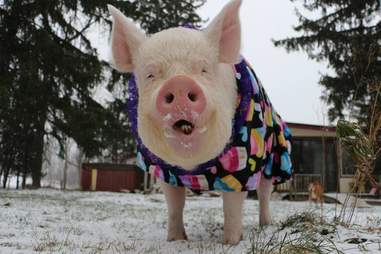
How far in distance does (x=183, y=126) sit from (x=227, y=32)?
44.0 inches

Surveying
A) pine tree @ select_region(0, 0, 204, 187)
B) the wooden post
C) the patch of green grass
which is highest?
pine tree @ select_region(0, 0, 204, 187)

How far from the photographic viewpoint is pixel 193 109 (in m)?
2.71

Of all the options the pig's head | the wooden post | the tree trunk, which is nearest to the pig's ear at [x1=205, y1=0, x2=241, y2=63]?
the pig's head

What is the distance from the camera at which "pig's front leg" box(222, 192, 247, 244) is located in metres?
3.83

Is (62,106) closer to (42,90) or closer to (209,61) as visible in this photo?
(42,90)

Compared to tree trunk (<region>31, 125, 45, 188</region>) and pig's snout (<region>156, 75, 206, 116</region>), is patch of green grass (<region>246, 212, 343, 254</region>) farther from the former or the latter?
tree trunk (<region>31, 125, 45, 188</region>)

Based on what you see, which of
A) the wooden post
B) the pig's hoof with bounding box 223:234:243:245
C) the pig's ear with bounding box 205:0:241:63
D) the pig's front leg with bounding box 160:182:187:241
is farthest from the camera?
the wooden post

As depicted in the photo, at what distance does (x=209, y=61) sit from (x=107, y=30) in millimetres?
12655

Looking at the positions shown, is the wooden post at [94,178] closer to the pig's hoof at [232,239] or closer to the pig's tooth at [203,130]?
the pig's hoof at [232,239]

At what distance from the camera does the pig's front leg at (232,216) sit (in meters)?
3.83

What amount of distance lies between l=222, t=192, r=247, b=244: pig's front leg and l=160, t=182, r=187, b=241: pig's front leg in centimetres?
53

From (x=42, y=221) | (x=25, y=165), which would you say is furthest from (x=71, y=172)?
(x=42, y=221)

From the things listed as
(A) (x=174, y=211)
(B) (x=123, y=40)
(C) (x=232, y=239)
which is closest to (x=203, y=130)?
(B) (x=123, y=40)

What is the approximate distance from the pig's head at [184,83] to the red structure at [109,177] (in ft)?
62.1
